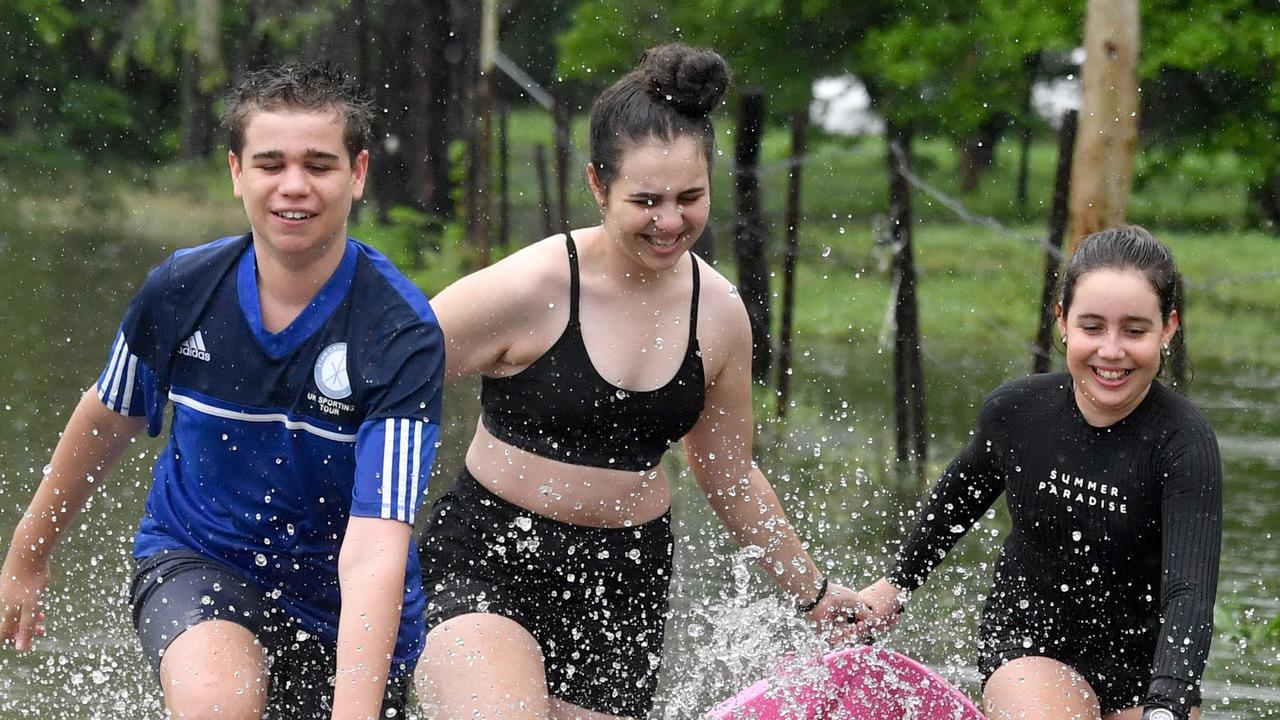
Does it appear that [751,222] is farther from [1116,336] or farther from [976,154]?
[976,154]

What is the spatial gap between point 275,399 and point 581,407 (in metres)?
0.78

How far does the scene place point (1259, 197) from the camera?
2694 cm

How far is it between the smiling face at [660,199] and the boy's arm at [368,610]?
0.95 m

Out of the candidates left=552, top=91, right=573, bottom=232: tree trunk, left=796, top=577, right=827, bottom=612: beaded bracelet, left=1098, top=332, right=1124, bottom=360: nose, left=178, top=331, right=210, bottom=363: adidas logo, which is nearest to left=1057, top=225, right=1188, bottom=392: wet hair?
left=1098, top=332, right=1124, bottom=360: nose

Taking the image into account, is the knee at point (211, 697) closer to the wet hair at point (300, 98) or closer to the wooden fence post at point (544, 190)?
the wet hair at point (300, 98)

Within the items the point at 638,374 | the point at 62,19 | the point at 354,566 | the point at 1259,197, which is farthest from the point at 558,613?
the point at 62,19

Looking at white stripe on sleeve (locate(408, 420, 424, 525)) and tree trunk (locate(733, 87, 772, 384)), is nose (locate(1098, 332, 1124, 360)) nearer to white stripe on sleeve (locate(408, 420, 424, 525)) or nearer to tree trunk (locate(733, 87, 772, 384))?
white stripe on sleeve (locate(408, 420, 424, 525))

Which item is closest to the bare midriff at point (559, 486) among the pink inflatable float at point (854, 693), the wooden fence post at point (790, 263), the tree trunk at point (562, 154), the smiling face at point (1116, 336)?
the pink inflatable float at point (854, 693)

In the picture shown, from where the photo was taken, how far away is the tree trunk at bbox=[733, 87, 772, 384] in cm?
1121

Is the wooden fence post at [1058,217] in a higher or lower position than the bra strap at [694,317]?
lower

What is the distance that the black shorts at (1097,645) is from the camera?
4.14m

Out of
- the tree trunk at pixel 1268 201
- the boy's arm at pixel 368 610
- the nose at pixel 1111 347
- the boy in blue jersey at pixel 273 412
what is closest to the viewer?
the boy's arm at pixel 368 610

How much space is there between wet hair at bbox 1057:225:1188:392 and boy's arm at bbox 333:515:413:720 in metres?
1.69

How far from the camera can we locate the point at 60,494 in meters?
3.94
